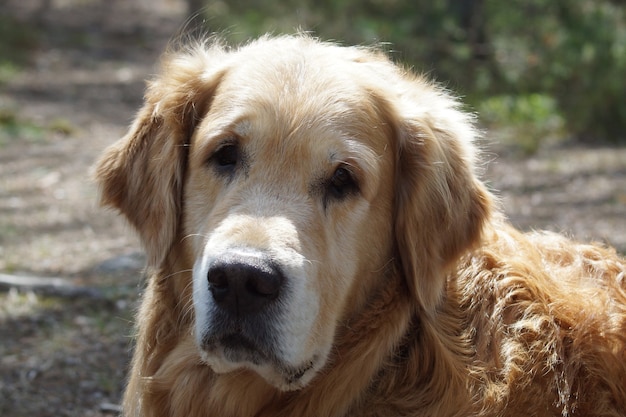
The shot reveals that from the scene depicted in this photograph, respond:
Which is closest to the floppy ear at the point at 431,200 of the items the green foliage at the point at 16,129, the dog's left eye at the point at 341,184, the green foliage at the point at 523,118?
the dog's left eye at the point at 341,184

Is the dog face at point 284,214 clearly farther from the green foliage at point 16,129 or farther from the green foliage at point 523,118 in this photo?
the green foliage at point 16,129

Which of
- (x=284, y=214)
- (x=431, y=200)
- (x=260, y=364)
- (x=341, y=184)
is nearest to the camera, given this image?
(x=260, y=364)

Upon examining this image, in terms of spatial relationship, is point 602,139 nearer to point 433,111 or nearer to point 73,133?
point 73,133

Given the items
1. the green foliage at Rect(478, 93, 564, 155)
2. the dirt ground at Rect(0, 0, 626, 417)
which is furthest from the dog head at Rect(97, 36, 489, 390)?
the green foliage at Rect(478, 93, 564, 155)

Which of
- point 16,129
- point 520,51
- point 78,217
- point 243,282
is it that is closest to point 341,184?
point 243,282

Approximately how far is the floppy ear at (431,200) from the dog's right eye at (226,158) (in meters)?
0.76

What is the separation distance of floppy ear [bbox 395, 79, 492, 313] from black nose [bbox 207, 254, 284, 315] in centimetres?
80

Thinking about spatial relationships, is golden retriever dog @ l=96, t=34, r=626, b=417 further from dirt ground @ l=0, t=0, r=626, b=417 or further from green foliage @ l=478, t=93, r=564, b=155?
green foliage @ l=478, t=93, r=564, b=155

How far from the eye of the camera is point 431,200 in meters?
3.77

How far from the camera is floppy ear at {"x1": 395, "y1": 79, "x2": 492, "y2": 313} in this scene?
12.0 feet

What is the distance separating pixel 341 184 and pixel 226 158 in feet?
1.70

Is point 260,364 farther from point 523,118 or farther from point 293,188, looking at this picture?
point 523,118

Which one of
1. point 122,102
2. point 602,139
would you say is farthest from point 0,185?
point 602,139

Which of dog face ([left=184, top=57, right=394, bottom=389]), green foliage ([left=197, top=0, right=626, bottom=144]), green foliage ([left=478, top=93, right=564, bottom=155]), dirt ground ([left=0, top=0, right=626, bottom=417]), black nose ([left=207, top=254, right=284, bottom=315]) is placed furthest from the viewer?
green foliage ([left=197, top=0, right=626, bottom=144])
